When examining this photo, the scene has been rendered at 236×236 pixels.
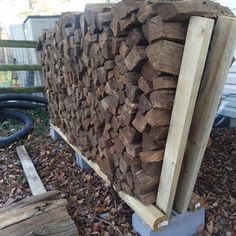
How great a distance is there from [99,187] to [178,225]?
0.87m

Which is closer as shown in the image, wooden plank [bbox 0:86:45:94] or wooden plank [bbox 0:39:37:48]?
wooden plank [bbox 0:39:37:48]

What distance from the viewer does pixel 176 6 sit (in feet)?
4.02

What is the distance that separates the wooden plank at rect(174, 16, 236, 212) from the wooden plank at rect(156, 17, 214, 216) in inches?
2.8

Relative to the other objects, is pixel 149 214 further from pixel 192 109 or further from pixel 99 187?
pixel 99 187

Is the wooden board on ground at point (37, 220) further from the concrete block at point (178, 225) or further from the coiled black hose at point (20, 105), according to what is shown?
the coiled black hose at point (20, 105)

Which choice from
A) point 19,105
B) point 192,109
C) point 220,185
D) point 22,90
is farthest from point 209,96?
point 22,90

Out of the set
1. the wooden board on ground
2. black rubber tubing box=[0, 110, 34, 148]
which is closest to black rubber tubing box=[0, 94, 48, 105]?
black rubber tubing box=[0, 110, 34, 148]

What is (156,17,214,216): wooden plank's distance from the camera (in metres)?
1.27

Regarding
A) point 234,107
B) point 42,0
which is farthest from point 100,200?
point 42,0

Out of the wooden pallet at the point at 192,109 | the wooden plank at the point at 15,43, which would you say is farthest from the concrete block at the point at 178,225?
the wooden plank at the point at 15,43

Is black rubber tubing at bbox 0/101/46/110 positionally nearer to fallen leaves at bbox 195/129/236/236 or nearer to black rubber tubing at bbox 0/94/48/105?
black rubber tubing at bbox 0/94/48/105

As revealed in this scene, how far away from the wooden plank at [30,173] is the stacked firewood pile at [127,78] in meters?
0.48

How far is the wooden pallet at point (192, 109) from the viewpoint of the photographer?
129 centimetres

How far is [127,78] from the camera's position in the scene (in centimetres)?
164
